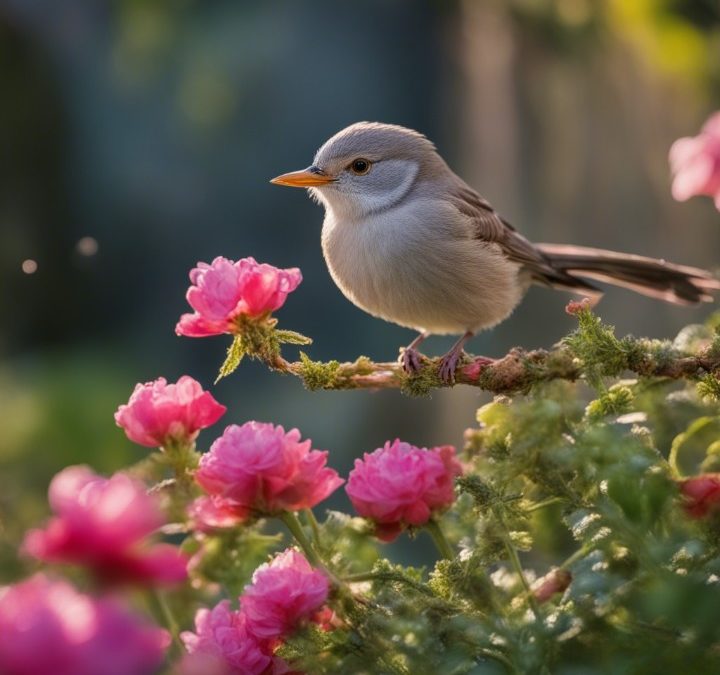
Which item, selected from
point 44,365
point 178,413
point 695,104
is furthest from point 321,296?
point 178,413

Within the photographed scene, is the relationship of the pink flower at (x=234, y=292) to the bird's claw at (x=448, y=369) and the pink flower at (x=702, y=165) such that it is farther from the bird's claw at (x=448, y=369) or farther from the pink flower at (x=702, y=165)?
the pink flower at (x=702, y=165)

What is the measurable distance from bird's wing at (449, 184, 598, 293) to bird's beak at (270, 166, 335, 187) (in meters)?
0.37

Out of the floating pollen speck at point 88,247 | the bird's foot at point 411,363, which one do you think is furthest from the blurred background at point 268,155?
the bird's foot at point 411,363

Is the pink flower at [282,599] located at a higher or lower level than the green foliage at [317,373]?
A: lower

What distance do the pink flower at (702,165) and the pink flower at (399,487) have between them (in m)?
0.58

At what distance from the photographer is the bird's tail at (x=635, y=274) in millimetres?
2658

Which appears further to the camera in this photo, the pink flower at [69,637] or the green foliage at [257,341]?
the green foliage at [257,341]

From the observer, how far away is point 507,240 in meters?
3.01

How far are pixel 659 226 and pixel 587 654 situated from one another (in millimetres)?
3898

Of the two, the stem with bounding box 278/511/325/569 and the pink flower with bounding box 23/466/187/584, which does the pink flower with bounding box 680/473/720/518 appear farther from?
the pink flower with bounding box 23/466/187/584

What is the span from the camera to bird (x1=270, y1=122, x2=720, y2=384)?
8.46ft

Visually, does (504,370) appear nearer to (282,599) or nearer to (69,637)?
(282,599)

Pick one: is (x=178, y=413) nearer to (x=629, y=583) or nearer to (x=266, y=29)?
(x=629, y=583)

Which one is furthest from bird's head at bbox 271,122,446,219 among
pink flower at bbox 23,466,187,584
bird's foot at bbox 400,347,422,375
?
pink flower at bbox 23,466,187,584
